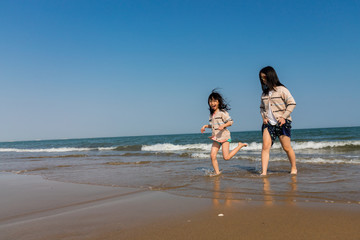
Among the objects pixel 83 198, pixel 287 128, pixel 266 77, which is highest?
pixel 266 77

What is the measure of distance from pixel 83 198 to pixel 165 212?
158 centimetres

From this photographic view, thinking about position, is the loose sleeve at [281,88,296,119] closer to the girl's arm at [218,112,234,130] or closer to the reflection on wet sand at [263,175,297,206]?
the girl's arm at [218,112,234,130]

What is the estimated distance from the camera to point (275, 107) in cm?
485

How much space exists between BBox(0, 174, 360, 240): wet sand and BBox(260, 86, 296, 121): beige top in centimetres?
213

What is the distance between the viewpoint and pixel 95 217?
276 cm

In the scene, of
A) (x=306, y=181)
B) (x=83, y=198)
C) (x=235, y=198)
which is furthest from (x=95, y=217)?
(x=306, y=181)

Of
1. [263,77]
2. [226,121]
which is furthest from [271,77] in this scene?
[226,121]

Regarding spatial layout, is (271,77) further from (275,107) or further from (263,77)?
(275,107)

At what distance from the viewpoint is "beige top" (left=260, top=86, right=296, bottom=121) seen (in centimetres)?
471

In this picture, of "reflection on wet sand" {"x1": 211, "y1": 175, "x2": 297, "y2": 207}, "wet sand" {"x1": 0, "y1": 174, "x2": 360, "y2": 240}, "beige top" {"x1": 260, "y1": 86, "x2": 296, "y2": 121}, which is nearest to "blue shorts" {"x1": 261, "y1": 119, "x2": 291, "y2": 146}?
"beige top" {"x1": 260, "y1": 86, "x2": 296, "y2": 121}

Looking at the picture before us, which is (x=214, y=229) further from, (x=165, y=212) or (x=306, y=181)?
(x=306, y=181)

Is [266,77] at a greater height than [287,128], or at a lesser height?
greater

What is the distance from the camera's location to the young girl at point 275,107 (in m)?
4.75

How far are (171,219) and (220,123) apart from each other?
3.17m
